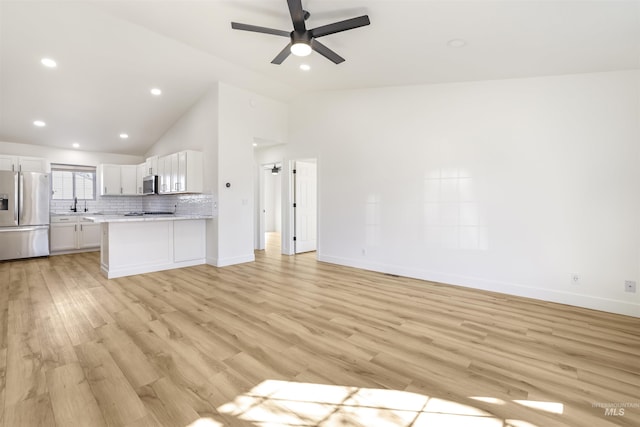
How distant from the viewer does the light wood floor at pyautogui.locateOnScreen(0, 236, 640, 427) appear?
1.64m

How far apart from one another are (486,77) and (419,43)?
1.25 meters

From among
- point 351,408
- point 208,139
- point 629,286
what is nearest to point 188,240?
point 208,139

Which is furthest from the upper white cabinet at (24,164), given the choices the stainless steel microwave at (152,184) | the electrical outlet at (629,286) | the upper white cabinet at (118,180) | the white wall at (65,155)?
the electrical outlet at (629,286)

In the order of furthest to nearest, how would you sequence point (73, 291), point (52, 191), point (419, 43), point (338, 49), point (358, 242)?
point (52, 191)
point (358, 242)
point (73, 291)
point (338, 49)
point (419, 43)

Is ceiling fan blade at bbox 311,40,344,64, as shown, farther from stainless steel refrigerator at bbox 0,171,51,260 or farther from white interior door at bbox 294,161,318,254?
stainless steel refrigerator at bbox 0,171,51,260

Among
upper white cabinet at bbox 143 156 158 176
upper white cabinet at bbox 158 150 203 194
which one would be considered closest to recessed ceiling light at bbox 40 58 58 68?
upper white cabinet at bbox 158 150 203 194

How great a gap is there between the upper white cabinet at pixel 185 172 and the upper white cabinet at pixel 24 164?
3.38 metres

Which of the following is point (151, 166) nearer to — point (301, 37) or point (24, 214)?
point (24, 214)

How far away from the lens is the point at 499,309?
3.26m

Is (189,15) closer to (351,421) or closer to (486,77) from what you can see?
(486,77)

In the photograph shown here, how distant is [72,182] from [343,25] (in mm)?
8171

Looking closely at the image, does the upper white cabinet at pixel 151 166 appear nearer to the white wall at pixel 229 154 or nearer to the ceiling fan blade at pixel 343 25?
the white wall at pixel 229 154

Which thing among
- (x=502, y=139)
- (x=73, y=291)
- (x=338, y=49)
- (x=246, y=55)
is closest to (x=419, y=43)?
(x=338, y=49)

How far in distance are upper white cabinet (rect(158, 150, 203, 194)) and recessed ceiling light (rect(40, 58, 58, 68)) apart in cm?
206
